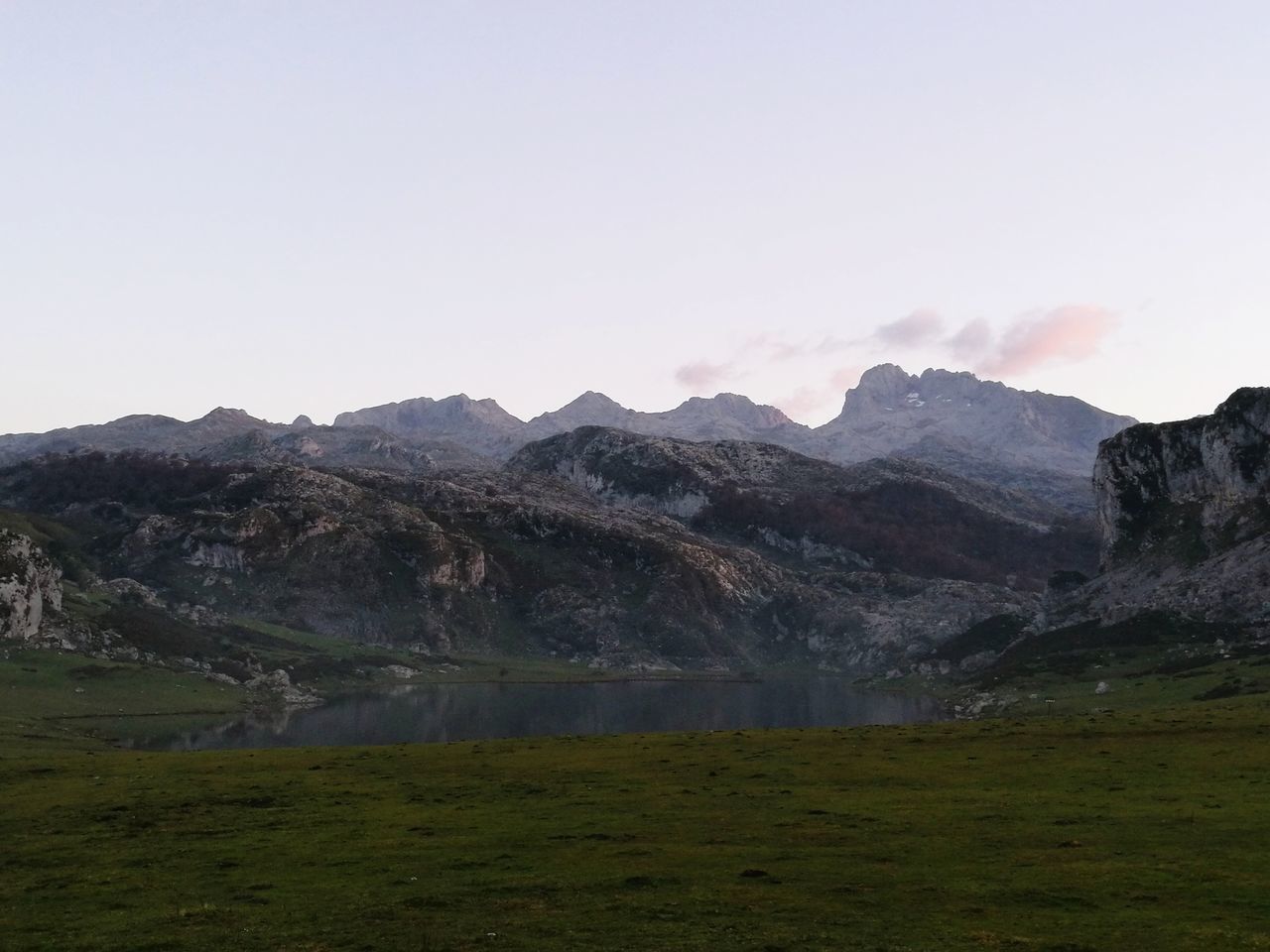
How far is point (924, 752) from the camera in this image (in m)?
78.1

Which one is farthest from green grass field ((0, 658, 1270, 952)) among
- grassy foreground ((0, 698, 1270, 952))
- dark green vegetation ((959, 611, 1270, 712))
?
dark green vegetation ((959, 611, 1270, 712))

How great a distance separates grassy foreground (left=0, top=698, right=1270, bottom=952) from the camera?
33.7 meters

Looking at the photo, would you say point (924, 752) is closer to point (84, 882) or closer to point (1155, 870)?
point (1155, 870)

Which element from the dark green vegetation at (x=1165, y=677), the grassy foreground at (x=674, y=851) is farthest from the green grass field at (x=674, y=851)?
the dark green vegetation at (x=1165, y=677)

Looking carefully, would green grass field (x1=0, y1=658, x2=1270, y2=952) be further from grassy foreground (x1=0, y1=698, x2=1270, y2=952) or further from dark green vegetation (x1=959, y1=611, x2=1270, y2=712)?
dark green vegetation (x1=959, y1=611, x2=1270, y2=712)

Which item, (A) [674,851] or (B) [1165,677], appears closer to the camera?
(A) [674,851]

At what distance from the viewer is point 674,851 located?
4547 cm

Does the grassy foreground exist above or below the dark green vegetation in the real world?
above

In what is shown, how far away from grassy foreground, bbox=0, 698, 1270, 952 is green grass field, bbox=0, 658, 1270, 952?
7.4 inches

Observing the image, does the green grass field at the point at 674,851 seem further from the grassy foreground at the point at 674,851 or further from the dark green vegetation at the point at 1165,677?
the dark green vegetation at the point at 1165,677

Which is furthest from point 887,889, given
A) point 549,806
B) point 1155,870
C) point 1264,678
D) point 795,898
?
point 1264,678

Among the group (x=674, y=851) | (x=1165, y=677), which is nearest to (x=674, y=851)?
(x=674, y=851)

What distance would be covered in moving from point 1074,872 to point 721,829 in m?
16.7

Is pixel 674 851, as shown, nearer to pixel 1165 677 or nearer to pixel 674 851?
pixel 674 851
